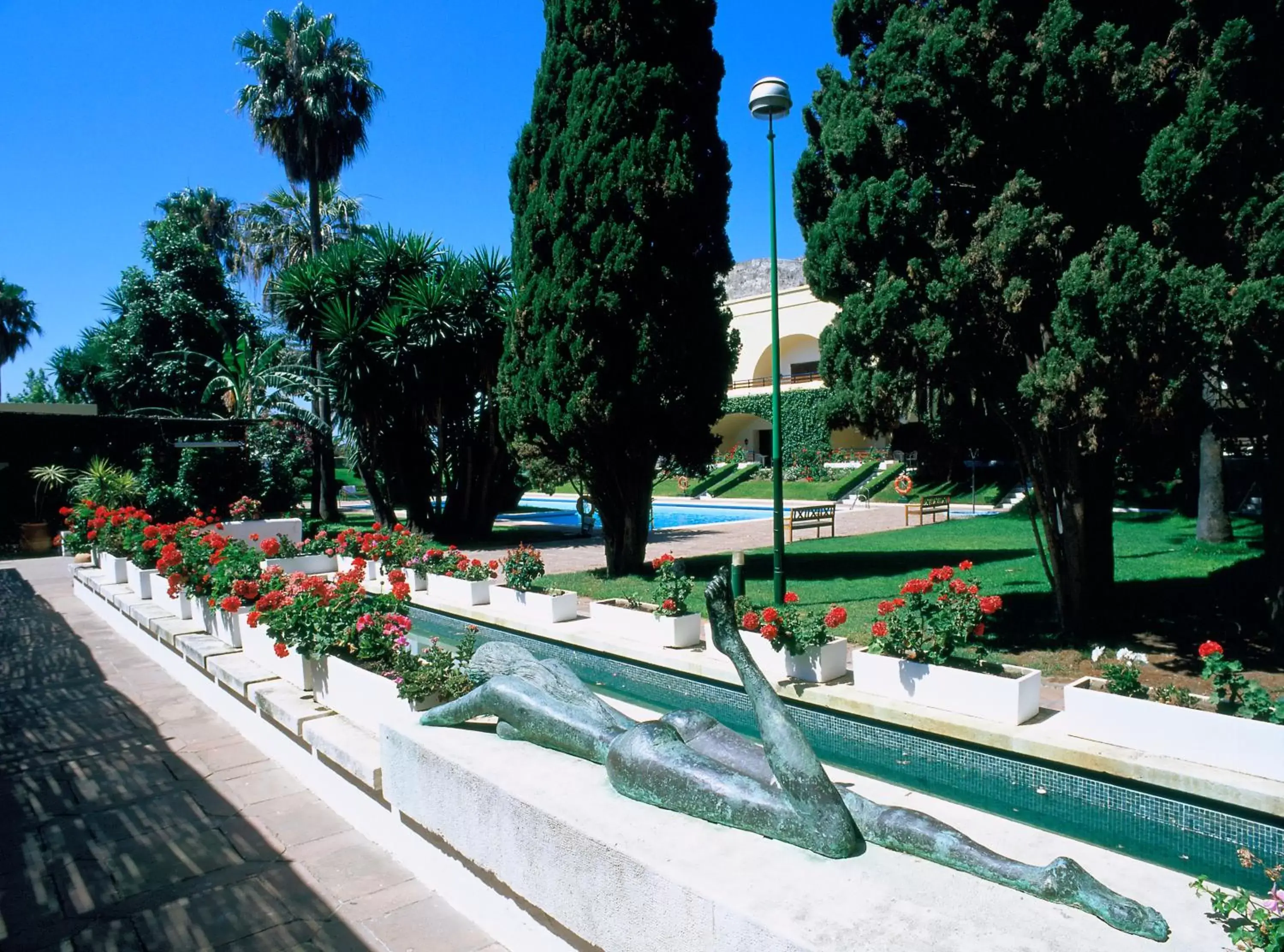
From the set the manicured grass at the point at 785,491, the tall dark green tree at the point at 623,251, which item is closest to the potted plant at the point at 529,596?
the tall dark green tree at the point at 623,251

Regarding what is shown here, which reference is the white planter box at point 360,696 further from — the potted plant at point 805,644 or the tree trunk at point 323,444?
the tree trunk at point 323,444

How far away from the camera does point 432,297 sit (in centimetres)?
1586

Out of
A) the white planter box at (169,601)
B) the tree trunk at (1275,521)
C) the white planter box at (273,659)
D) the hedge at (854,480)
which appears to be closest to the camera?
the white planter box at (273,659)

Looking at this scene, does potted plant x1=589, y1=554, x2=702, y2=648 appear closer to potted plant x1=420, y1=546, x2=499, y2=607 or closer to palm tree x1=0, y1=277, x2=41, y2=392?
potted plant x1=420, y1=546, x2=499, y2=607

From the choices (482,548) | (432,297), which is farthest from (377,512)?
(432,297)

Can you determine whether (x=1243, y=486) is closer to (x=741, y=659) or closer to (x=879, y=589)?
(x=879, y=589)

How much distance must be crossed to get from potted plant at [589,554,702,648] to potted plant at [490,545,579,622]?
3.10ft

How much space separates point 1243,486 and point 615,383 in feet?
53.2

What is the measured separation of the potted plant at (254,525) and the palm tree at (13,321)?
3288cm

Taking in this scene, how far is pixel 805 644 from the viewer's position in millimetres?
6457

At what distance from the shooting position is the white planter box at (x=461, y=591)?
404 inches

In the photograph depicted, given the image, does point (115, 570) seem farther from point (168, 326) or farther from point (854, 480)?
point (854, 480)

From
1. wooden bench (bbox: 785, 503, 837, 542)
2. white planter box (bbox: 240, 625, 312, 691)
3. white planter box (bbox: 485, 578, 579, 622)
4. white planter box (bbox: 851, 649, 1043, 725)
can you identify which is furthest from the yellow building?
white planter box (bbox: 240, 625, 312, 691)

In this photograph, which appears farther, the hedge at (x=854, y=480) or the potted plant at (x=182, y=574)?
the hedge at (x=854, y=480)
